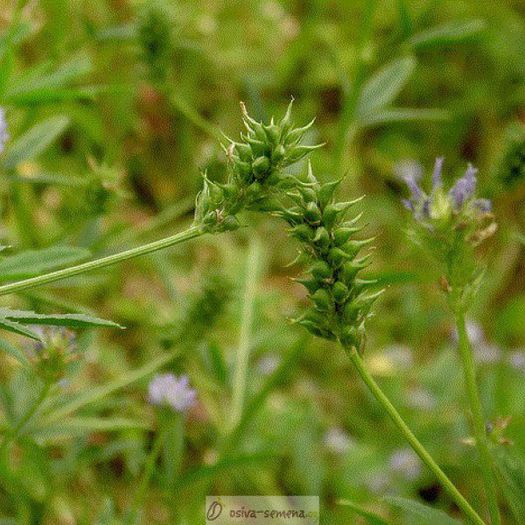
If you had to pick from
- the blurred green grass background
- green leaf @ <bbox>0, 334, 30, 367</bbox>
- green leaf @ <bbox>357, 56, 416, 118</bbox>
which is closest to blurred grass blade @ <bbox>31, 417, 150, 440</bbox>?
the blurred green grass background

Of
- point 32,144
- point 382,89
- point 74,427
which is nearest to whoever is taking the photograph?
point 74,427

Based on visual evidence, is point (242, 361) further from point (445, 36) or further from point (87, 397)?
point (445, 36)

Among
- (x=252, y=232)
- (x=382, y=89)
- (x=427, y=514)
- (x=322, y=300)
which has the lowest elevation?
(x=427, y=514)

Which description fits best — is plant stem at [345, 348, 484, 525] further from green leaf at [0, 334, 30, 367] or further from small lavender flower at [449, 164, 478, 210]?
green leaf at [0, 334, 30, 367]

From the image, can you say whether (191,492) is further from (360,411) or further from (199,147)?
(199,147)

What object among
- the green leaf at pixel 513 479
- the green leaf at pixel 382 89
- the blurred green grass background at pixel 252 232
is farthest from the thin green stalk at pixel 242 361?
the green leaf at pixel 513 479

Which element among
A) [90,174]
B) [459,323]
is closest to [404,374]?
[90,174]

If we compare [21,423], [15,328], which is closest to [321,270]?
[15,328]
